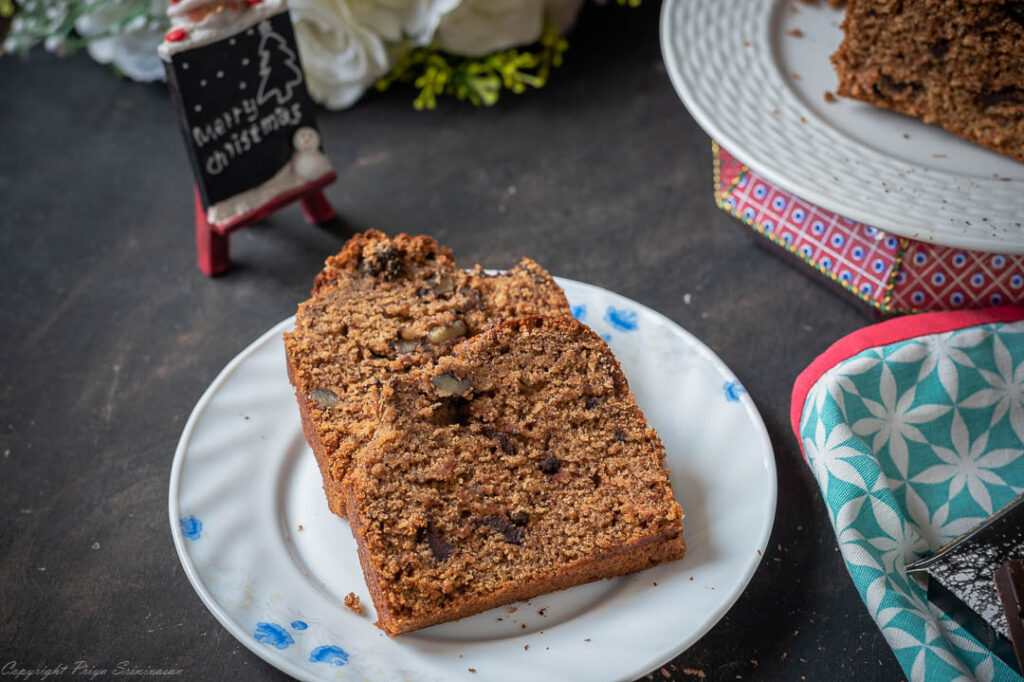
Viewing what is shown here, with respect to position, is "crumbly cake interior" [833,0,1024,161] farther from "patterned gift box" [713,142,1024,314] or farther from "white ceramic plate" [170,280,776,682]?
"white ceramic plate" [170,280,776,682]

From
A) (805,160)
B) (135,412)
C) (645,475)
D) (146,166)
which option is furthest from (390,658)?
Result: (146,166)

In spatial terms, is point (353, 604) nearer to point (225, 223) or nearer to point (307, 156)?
point (225, 223)

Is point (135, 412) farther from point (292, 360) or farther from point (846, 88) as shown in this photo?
point (846, 88)

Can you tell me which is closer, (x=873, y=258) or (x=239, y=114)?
(x=873, y=258)

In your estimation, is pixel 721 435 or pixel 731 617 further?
pixel 721 435

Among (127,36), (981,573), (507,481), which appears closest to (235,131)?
(127,36)

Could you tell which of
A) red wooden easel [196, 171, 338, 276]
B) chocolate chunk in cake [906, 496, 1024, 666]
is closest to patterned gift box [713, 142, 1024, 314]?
chocolate chunk in cake [906, 496, 1024, 666]

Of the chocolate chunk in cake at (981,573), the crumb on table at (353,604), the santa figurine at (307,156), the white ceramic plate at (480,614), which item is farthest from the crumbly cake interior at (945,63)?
the crumb on table at (353,604)

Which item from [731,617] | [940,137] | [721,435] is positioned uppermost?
[940,137]
